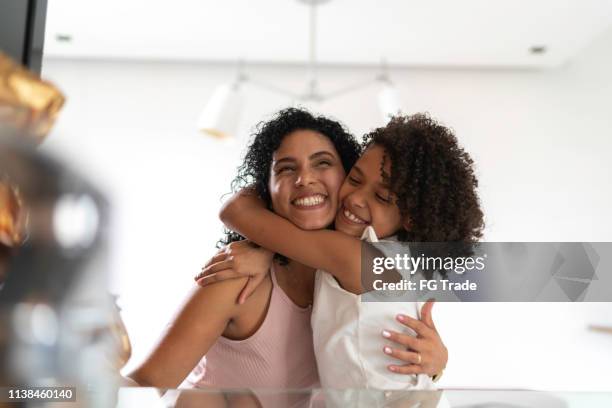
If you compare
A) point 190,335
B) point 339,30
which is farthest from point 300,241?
point 339,30

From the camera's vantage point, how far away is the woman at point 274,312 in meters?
0.74

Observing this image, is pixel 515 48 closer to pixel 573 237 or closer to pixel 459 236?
pixel 573 237

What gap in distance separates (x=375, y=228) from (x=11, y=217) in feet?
2.11

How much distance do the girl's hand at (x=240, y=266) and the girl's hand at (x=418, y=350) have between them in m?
0.19

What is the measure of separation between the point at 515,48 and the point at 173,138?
1969mm

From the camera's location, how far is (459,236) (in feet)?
2.76

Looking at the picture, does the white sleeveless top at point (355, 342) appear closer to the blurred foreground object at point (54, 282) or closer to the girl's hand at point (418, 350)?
the girl's hand at point (418, 350)

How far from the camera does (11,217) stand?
0.22 meters

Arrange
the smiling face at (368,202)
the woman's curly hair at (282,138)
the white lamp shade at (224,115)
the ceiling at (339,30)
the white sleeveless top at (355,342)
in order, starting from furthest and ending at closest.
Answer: the ceiling at (339,30) → the white lamp shade at (224,115) → the woman's curly hair at (282,138) → the smiling face at (368,202) → the white sleeveless top at (355,342)

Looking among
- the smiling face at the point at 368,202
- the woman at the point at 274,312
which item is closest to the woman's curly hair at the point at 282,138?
the woman at the point at 274,312

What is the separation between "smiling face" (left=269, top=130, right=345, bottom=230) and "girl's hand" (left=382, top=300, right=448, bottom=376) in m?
0.19

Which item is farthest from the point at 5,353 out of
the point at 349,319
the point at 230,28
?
Answer: the point at 230,28

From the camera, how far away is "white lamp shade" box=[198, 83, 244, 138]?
2027 millimetres

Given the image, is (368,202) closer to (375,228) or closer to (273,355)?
(375,228)
